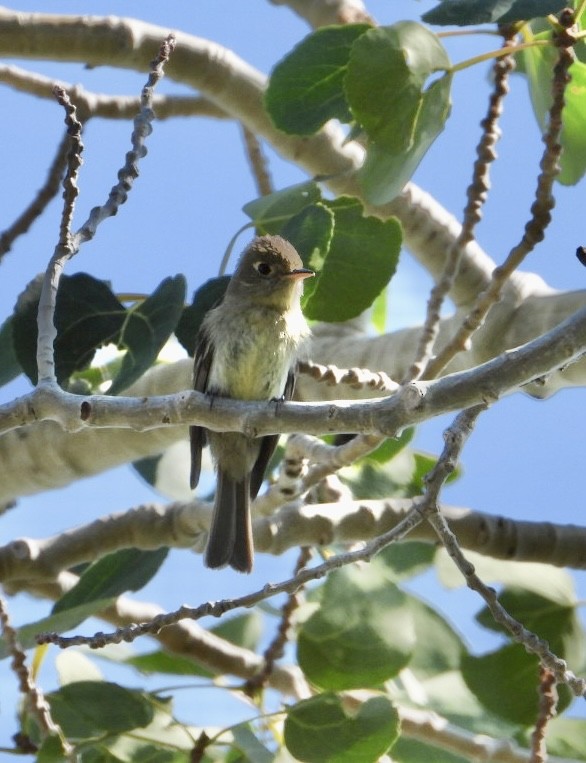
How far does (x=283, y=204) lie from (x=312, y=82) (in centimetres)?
38

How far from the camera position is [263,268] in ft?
14.0

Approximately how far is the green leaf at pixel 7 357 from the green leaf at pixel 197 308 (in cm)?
53

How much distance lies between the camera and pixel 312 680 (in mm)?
3453

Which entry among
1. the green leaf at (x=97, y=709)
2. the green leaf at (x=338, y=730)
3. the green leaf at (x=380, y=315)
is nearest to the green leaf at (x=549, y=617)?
the green leaf at (x=338, y=730)

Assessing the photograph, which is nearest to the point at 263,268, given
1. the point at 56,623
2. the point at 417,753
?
the point at 56,623

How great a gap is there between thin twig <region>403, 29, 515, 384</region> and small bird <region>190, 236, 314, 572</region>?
59 cm

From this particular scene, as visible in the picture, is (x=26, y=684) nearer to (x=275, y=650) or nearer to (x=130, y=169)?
(x=275, y=650)

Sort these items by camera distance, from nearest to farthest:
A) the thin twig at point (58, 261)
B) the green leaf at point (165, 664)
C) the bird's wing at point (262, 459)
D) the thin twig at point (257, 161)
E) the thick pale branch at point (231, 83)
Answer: the thin twig at point (58, 261)
the green leaf at point (165, 664)
the bird's wing at point (262, 459)
the thick pale branch at point (231, 83)
the thin twig at point (257, 161)

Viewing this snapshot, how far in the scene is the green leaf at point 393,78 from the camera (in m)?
3.08

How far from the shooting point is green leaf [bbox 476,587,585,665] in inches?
156

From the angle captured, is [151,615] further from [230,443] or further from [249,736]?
[249,736]

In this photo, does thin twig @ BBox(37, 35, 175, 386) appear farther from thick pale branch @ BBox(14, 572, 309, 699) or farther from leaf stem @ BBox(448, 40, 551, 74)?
thick pale branch @ BBox(14, 572, 309, 699)

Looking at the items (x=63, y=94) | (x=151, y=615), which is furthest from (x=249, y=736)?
(x=63, y=94)

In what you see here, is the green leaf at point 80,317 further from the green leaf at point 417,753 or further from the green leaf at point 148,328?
the green leaf at point 417,753
